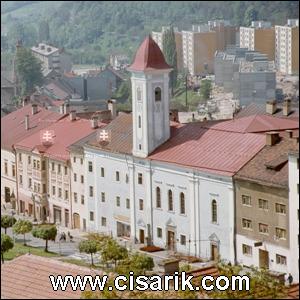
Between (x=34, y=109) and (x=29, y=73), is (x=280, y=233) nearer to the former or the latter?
(x=34, y=109)

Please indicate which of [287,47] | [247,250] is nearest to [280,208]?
[247,250]

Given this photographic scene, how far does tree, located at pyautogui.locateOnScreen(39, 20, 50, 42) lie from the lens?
44.9 feet

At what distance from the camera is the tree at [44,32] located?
13672 mm

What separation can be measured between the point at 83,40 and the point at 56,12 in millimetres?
1328

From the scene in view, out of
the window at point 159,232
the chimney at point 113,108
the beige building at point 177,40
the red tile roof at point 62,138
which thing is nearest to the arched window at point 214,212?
the window at point 159,232

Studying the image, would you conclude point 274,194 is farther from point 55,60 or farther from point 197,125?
point 55,60

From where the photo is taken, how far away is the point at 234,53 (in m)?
12.6

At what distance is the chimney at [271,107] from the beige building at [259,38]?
64cm

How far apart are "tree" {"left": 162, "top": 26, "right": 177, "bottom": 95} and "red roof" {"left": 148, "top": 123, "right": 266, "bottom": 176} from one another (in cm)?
68

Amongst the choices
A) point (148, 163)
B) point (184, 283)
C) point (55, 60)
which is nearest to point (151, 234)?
point (148, 163)

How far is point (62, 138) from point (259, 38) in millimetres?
3338

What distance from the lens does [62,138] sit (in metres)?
14.4

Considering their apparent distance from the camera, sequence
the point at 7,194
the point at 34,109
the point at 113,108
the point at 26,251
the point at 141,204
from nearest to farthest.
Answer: the point at 26,251, the point at 141,204, the point at 113,108, the point at 7,194, the point at 34,109

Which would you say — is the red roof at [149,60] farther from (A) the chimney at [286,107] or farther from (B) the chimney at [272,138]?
(B) the chimney at [272,138]
